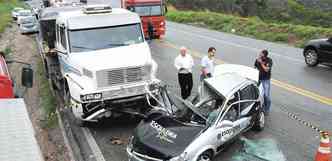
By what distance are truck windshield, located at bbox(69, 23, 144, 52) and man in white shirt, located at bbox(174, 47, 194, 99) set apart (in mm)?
1184

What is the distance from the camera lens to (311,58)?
17688 mm

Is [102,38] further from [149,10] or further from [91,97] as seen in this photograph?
[149,10]

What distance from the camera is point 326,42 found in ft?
55.3

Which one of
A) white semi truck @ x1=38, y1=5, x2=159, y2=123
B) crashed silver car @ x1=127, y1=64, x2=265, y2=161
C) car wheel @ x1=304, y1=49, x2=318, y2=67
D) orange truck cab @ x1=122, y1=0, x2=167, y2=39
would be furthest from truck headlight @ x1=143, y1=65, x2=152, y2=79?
orange truck cab @ x1=122, y1=0, x2=167, y2=39

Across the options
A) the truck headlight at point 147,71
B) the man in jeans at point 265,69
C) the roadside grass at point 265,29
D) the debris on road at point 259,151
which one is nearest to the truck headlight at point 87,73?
the truck headlight at point 147,71

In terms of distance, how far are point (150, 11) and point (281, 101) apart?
570 inches

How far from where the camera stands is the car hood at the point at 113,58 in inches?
408

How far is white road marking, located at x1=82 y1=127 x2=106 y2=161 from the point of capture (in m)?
8.91

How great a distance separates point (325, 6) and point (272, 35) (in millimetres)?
34378

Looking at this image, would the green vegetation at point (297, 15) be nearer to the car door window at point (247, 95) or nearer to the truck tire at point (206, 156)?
the car door window at point (247, 95)

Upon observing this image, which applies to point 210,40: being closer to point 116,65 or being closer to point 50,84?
point 50,84

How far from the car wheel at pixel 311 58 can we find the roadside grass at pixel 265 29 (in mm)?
6979

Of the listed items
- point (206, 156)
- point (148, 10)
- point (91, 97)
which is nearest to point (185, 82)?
point (91, 97)

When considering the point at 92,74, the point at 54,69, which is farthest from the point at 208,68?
the point at 54,69
